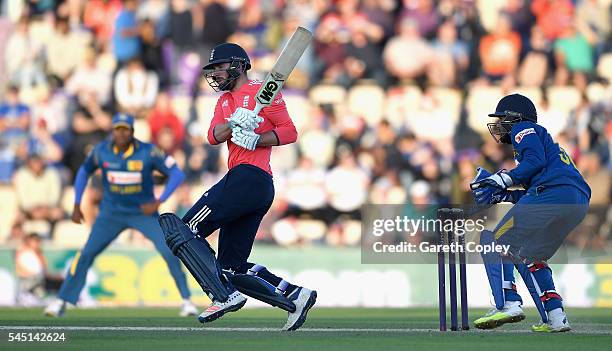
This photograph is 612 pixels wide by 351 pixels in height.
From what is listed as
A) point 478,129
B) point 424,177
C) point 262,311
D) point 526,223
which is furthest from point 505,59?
point 526,223

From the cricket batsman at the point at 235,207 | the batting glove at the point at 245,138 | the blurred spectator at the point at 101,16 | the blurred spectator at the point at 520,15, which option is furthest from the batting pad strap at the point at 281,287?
the blurred spectator at the point at 520,15

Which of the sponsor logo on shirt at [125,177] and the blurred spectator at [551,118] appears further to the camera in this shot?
the blurred spectator at [551,118]

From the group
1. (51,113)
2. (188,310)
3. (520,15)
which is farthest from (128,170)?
(520,15)

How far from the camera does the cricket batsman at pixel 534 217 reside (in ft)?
33.0

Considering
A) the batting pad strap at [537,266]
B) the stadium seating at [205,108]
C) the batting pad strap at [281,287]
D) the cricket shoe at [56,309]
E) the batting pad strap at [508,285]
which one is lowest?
the batting pad strap at [281,287]

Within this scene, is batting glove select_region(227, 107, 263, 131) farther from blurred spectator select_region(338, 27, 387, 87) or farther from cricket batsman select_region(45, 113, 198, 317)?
blurred spectator select_region(338, 27, 387, 87)

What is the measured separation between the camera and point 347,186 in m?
17.9

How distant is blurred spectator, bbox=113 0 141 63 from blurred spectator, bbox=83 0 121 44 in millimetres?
108

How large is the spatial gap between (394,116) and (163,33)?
3.76 metres

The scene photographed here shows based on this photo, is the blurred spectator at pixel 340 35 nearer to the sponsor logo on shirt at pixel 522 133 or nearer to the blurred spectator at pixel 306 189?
the blurred spectator at pixel 306 189

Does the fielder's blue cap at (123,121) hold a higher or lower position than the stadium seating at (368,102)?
lower

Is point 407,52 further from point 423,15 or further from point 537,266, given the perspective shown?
Result: point 537,266

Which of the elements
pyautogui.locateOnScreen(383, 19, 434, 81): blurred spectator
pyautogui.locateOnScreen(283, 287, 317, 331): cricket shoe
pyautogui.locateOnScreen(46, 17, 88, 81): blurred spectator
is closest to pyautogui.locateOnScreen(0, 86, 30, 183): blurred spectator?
pyautogui.locateOnScreen(46, 17, 88, 81): blurred spectator

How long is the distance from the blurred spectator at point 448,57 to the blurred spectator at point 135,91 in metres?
4.14
